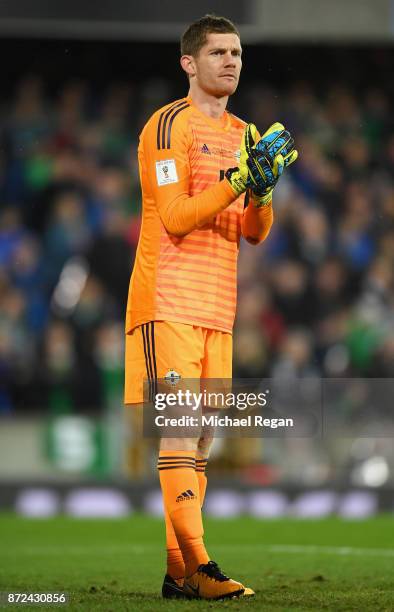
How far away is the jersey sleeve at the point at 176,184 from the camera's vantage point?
15.1ft

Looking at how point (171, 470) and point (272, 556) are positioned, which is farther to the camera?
point (272, 556)

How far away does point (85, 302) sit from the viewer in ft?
36.2

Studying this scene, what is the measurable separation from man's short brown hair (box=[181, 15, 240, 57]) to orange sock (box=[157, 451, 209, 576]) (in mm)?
1591

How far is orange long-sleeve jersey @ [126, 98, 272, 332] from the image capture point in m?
4.75

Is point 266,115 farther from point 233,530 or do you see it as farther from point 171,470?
point 171,470

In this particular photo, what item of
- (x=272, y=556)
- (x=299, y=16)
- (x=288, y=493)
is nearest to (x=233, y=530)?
(x=288, y=493)

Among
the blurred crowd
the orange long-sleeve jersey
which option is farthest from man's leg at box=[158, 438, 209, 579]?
the blurred crowd

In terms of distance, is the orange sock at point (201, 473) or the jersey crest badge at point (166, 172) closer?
the jersey crest badge at point (166, 172)

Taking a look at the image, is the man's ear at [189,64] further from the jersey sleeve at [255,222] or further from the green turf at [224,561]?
the green turf at [224,561]

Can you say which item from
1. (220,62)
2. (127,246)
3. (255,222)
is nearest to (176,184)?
(255,222)

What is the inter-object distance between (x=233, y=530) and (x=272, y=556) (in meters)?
2.44

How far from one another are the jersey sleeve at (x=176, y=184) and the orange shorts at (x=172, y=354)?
387mm

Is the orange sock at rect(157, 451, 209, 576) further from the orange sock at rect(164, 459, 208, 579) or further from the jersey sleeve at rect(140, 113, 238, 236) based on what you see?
the jersey sleeve at rect(140, 113, 238, 236)

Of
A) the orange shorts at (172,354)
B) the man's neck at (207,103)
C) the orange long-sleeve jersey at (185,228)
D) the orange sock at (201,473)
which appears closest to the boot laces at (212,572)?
the orange sock at (201,473)
